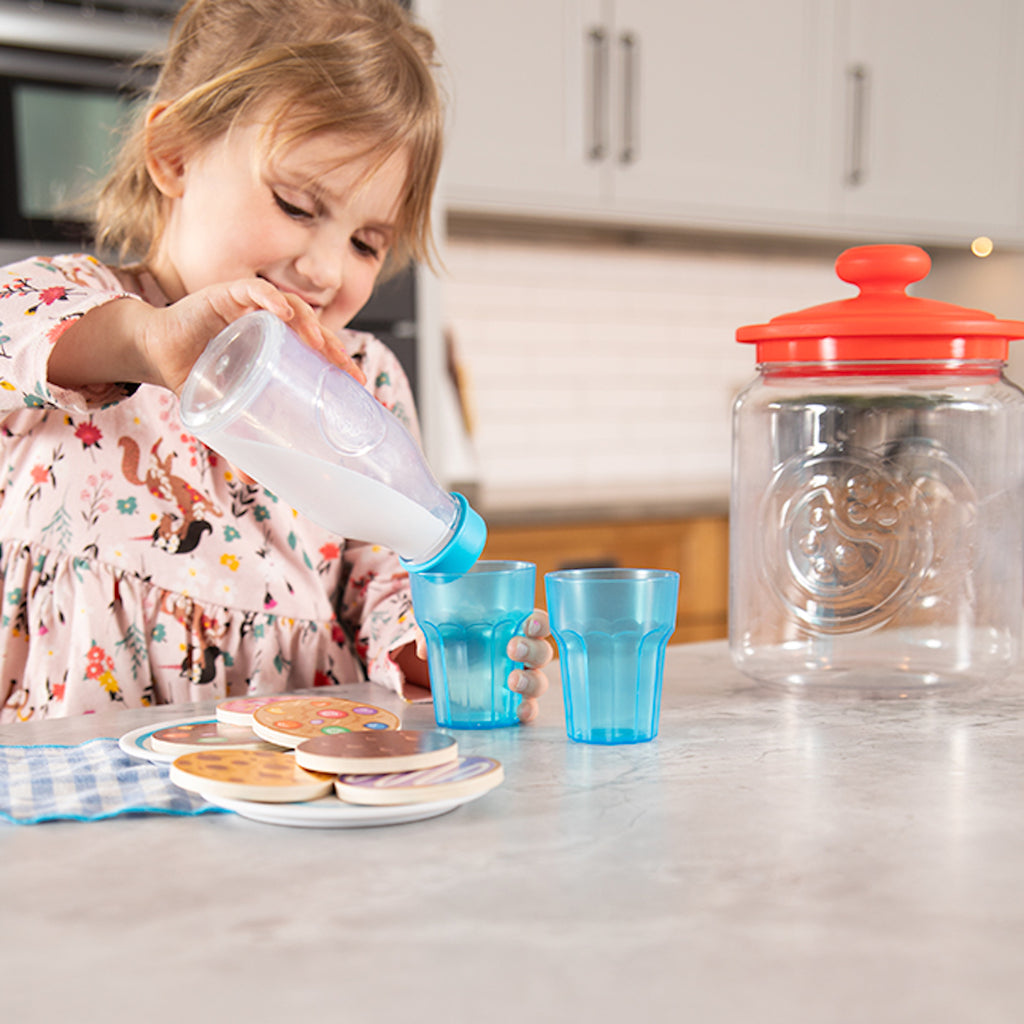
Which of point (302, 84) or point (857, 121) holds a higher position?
point (857, 121)

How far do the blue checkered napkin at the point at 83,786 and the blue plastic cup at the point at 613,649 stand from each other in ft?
0.81

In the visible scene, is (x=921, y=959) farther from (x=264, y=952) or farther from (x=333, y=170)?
(x=333, y=170)

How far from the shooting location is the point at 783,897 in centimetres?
45

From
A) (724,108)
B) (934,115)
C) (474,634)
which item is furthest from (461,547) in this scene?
(934,115)

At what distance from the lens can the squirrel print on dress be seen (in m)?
1.07

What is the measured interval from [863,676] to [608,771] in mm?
341

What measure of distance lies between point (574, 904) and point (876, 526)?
1.73ft

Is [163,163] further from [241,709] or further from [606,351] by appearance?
[606,351]

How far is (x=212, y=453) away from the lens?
1.15 m

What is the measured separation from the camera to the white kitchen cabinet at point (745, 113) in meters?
2.50

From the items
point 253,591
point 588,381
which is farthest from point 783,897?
point 588,381

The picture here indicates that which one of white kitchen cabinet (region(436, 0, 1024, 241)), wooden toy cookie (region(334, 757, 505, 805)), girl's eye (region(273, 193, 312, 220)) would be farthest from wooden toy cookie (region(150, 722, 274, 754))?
white kitchen cabinet (region(436, 0, 1024, 241))

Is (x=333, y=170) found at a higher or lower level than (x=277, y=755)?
higher

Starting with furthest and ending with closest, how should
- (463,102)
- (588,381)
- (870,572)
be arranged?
(588,381)
(463,102)
(870,572)
